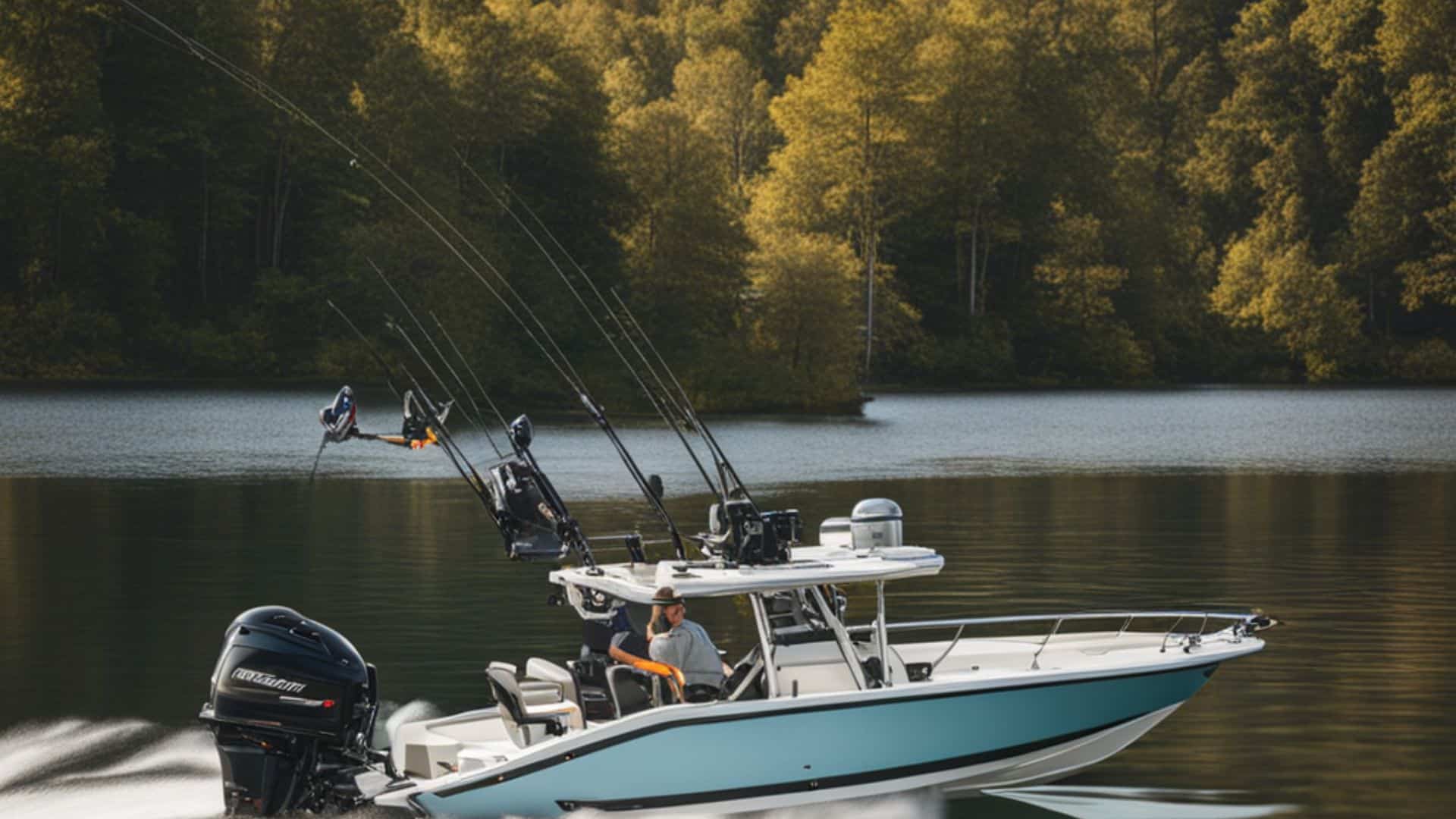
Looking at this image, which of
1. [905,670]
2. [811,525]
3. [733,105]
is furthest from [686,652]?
[733,105]

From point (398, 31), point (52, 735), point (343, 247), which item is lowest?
point (52, 735)

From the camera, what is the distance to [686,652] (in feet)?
40.1

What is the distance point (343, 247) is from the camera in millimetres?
78688

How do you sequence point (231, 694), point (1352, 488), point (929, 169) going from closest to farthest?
point (231, 694) → point (1352, 488) → point (929, 169)

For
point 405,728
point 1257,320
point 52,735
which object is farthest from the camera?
point 1257,320

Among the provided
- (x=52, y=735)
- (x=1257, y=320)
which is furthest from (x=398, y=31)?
(x=52, y=735)

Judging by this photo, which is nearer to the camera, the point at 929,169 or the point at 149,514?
the point at 149,514

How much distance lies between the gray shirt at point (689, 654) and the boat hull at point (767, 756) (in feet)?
1.69

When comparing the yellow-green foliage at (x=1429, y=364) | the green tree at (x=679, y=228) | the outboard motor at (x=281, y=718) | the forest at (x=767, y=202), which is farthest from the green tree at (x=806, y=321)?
the outboard motor at (x=281, y=718)

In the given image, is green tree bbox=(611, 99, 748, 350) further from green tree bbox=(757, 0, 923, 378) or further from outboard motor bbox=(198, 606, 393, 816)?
outboard motor bbox=(198, 606, 393, 816)

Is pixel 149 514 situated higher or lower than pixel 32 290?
lower

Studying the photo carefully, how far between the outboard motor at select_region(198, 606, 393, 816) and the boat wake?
1.33ft

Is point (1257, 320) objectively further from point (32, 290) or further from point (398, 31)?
point (32, 290)

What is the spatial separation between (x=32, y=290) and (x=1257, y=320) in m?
54.0
